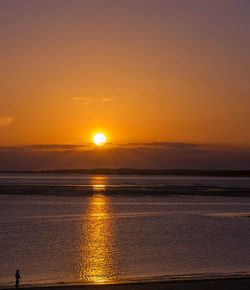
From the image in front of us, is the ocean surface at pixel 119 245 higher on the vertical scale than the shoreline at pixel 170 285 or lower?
higher

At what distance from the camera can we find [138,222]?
37.7m

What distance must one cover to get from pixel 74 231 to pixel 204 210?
18681 mm

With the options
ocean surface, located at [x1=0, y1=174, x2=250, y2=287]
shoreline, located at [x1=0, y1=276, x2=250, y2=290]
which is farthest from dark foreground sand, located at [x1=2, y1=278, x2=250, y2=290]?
ocean surface, located at [x1=0, y1=174, x2=250, y2=287]

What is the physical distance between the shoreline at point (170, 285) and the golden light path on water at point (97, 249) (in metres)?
1.44

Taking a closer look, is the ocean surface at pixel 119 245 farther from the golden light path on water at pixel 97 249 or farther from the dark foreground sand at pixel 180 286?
the dark foreground sand at pixel 180 286

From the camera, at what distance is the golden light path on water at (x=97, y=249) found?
64.2 feet

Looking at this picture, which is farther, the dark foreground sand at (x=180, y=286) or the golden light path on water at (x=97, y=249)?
the golden light path on water at (x=97, y=249)

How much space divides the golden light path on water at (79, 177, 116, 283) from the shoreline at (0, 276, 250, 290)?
1440 mm

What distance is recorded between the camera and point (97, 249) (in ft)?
85.0

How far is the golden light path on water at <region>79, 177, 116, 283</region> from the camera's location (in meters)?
19.6

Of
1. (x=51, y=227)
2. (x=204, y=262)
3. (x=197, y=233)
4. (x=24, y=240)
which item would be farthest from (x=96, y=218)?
(x=204, y=262)

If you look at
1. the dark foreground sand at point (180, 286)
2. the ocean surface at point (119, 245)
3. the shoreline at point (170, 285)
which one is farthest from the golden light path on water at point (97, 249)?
the dark foreground sand at point (180, 286)

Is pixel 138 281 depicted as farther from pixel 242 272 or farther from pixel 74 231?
pixel 74 231

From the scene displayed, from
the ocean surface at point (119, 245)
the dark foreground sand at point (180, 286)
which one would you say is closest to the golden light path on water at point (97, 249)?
the ocean surface at point (119, 245)
